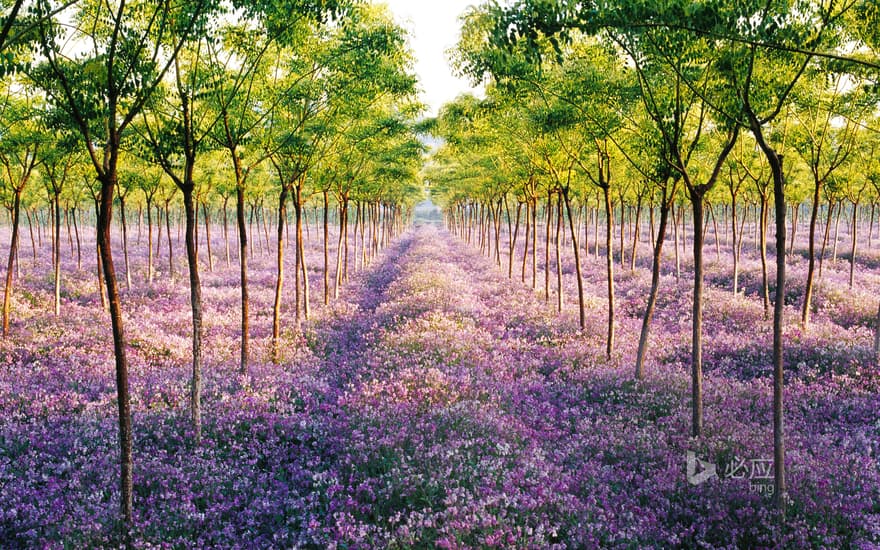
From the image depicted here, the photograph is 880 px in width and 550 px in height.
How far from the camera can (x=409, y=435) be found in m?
9.16

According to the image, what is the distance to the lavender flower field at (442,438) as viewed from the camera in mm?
A: 6477

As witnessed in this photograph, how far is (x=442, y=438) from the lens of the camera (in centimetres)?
902

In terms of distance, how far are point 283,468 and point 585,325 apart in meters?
11.7

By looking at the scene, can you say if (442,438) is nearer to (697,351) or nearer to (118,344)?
(697,351)

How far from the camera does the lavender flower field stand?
648 cm

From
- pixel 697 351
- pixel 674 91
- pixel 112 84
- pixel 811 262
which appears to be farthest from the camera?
pixel 811 262

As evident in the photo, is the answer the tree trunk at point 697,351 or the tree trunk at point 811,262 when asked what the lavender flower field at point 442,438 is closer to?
Answer: the tree trunk at point 697,351

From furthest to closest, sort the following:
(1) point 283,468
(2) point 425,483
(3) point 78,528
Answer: (1) point 283,468, (2) point 425,483, (3) point 78,528

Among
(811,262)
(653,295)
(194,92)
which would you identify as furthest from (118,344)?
(811,262)

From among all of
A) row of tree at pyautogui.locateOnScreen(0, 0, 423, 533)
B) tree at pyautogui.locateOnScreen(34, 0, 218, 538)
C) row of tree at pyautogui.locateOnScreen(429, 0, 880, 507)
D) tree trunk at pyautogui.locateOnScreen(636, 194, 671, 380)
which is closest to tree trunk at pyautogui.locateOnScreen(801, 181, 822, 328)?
row of tree at pyautogui.locateOnScreen(429, 0, 880, 507)

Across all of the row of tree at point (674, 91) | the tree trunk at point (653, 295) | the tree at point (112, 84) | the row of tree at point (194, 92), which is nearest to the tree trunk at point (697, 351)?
the row of tree at point (674, 91)

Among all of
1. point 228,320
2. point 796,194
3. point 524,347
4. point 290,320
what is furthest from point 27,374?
point 796,194

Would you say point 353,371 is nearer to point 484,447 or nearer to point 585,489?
point 484,447

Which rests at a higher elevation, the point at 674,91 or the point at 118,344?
the point at 674,91
